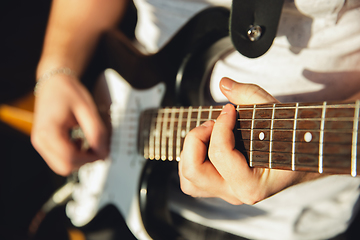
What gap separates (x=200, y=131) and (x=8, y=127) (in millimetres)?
1350

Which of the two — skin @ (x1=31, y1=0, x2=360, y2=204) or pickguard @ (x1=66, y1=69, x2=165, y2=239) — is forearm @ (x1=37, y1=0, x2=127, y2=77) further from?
pickguard @ (x1=66, y1=69, x2=165, y2=239)

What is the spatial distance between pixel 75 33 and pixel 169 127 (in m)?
0.56

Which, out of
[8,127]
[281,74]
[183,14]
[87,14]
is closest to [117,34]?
[87,14]

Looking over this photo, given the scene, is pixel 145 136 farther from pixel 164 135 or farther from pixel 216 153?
pixel 216 153

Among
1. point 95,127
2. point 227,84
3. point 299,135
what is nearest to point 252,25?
point 227,84

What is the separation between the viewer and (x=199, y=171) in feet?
1.46

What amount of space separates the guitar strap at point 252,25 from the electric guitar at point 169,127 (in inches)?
3.1

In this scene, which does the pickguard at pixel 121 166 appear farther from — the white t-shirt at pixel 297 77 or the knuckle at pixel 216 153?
the knuckle at pixel 216 153

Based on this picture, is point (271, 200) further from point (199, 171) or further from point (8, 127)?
point (8, 127)

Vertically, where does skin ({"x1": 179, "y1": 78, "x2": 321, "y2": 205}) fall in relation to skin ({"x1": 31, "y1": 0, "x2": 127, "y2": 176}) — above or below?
above

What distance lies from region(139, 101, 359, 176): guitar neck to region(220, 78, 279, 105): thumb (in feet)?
0.06

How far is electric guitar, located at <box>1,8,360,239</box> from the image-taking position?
0.31m

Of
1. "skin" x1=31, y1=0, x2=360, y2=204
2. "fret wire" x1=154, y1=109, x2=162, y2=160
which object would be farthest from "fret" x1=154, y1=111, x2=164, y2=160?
"skin" x1=31, y1=0, x2=360, y2=204

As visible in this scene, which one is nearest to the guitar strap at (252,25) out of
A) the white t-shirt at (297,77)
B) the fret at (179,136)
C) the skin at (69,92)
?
the white t-shirt at (297,77)
